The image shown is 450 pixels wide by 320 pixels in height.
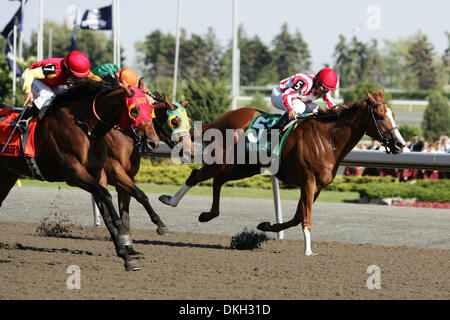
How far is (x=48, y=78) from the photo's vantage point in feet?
23.8

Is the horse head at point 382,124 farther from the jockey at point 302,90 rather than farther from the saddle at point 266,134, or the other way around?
the saddle at point 266,134

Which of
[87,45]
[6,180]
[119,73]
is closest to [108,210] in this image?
[6,180]

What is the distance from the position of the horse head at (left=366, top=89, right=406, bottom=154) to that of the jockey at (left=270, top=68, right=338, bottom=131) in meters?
0.48

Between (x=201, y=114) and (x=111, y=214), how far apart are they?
667 inches

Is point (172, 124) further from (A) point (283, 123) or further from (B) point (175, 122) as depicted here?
(A) point (283, 123)

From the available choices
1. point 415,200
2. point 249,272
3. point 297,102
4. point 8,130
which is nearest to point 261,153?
point 297,102

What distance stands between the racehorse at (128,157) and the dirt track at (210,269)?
1.64ft

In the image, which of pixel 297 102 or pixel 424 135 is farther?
pixel 424 135

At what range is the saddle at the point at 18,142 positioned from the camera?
7.02 metres

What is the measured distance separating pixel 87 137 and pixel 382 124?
300 cm

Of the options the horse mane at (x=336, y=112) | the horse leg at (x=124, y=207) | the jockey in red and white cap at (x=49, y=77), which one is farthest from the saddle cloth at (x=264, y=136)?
the jockey in red and white cap at (x=49, y=77)

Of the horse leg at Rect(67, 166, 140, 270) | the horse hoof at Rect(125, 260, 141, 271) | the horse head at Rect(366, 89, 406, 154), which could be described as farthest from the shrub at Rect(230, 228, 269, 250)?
the horse hoof at Rect(125, 260, 141, 271)

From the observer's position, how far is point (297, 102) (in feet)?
27.0

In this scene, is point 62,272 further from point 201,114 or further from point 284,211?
point 201,114
